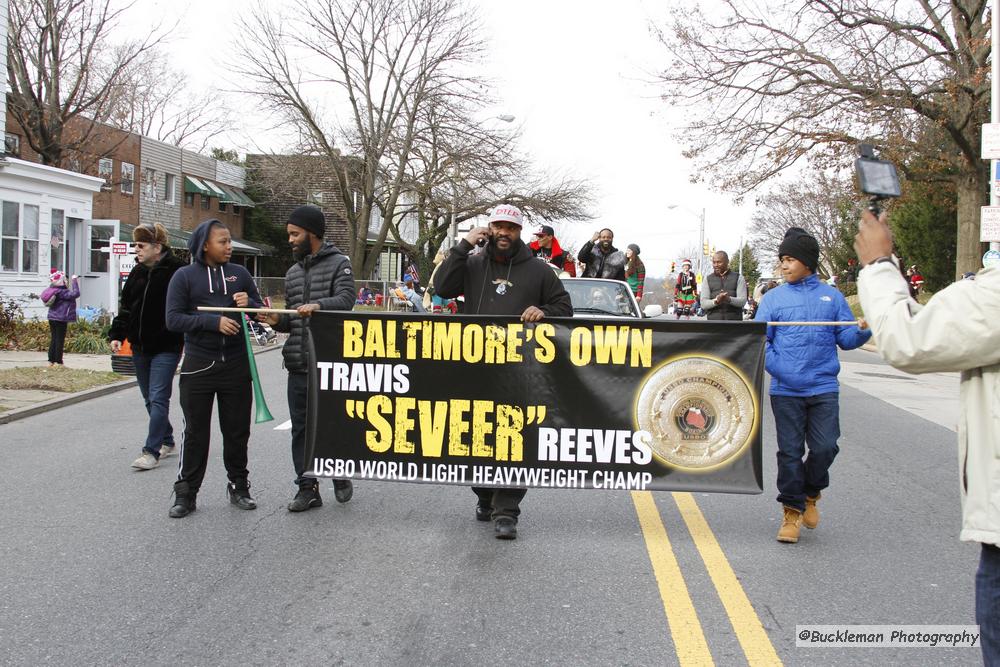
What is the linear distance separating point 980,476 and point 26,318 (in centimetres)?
2392

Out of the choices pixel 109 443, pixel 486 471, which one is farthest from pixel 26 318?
pixel 486 471

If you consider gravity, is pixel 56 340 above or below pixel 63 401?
above

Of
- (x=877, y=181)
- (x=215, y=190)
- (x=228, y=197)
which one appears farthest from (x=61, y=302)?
(x=228, y=197)

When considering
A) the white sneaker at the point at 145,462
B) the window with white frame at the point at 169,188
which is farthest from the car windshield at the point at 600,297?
the window with white frame at the point at 169,188

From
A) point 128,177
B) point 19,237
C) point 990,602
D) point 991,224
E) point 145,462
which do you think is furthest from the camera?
point 128,177

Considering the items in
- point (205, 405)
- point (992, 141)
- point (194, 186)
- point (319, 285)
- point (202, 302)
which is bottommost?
point (205, 405)

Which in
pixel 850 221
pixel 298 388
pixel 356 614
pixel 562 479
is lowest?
pixel 356 614

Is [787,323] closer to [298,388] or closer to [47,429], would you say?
[298,388]

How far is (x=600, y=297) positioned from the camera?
11289 mm

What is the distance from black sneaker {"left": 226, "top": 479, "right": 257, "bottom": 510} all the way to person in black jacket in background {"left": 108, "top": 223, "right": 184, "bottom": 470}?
149 cm

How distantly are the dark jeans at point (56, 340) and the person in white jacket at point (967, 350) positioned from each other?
15352 mm

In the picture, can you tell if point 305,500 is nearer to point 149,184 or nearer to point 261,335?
point 261,335

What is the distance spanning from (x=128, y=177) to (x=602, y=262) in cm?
3472

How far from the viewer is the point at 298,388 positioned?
634 cm
